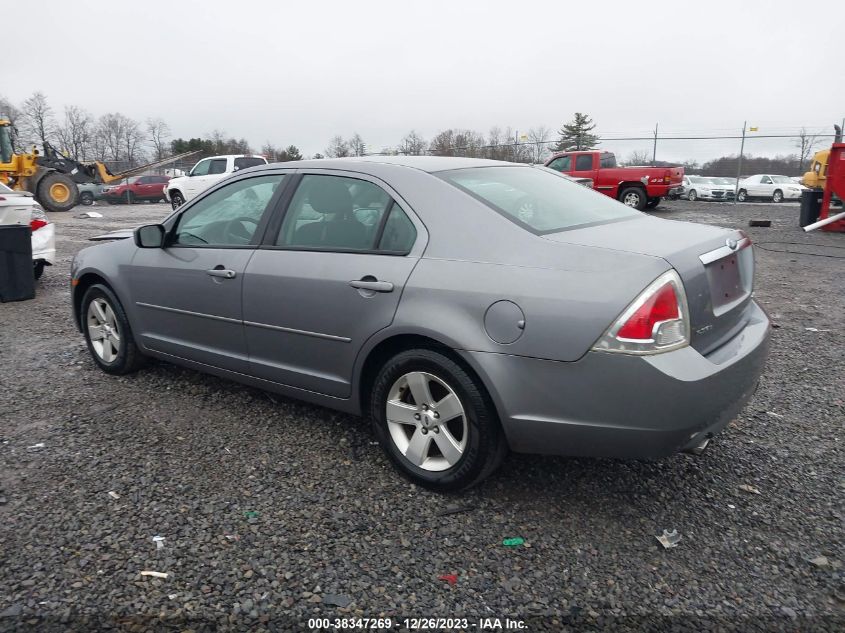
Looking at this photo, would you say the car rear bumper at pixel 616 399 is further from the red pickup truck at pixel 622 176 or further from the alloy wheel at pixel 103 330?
the red pickup truck at pixel 622 176

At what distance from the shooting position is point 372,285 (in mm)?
3078

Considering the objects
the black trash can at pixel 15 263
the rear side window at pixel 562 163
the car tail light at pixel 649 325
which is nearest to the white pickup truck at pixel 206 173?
the rear side window at pixel 562 163

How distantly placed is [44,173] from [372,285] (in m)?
23.7

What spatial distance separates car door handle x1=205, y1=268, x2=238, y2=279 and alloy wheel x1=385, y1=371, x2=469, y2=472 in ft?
4.14

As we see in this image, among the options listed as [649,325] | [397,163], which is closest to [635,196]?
[397,163]

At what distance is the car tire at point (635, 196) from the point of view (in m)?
18.3

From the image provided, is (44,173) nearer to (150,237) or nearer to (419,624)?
(150,237)

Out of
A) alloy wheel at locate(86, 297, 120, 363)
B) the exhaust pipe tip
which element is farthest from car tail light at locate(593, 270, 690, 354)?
alloy wheel at locate(86, 297, 120, 363)

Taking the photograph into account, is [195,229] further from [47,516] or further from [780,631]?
[780,631]

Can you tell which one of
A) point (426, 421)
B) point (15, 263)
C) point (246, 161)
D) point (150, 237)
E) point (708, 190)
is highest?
point (246, 161)

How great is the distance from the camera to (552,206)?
10.9 feet

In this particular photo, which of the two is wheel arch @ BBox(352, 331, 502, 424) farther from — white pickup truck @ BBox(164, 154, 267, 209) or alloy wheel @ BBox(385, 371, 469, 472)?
white pickup truck @ BBox(164, 154, 267, 209)

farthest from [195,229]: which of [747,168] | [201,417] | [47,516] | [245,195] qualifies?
[747,168]

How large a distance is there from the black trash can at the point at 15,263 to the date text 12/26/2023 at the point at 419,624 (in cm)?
709
